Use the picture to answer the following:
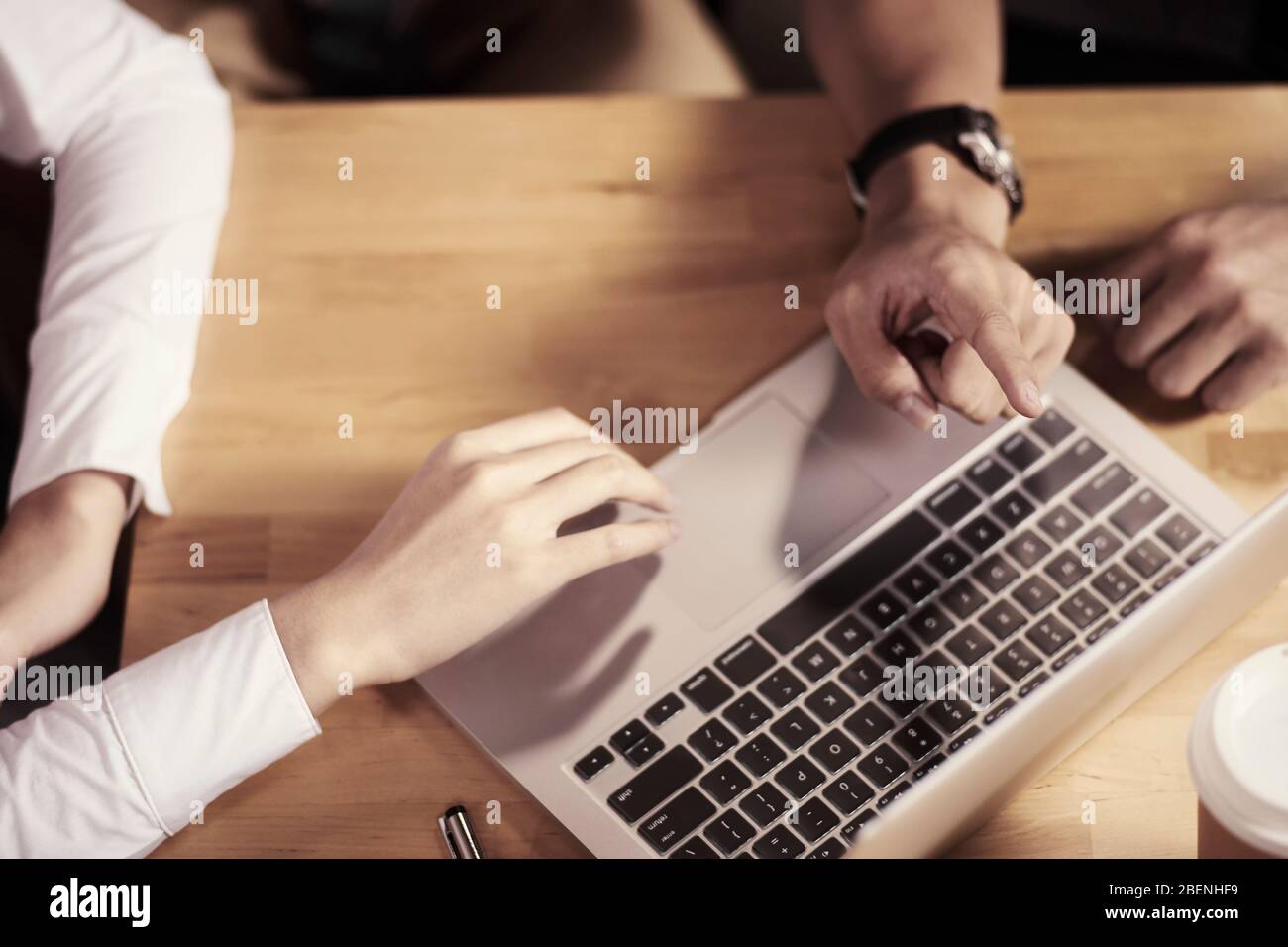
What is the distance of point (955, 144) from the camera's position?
817 millimetres

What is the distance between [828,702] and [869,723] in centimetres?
3

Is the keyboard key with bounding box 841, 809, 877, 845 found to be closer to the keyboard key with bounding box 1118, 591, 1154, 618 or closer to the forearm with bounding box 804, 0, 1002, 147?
the keyboard key with bounding box 1118, 591, 1154, 618

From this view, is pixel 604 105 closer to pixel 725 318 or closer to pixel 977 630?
pixel 725 318

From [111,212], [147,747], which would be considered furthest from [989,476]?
A: [111,212]

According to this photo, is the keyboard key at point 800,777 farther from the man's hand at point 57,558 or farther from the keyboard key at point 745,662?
the man's hand at point 57,558

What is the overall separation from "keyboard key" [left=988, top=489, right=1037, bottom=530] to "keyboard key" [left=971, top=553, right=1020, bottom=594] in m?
0.02

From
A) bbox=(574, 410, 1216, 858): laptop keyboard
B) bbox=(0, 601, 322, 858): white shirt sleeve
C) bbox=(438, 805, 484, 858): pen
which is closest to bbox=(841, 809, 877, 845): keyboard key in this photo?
bbox=(574, 410, 1216, 858): laptop keyboard

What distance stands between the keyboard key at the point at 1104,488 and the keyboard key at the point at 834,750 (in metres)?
0.21

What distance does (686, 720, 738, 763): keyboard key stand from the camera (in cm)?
66

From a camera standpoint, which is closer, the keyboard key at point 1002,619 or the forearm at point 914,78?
the keyboard key at point 1002,619

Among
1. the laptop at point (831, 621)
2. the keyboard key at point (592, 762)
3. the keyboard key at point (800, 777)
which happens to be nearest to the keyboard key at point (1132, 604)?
the laptop at point (831, 621)

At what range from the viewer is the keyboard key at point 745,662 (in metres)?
0.68

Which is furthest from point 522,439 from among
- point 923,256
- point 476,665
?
point 923,256

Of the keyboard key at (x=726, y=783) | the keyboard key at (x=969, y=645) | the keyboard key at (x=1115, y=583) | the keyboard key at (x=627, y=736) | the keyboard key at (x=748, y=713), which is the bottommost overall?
the keyboard key at (x=726, y=783)
